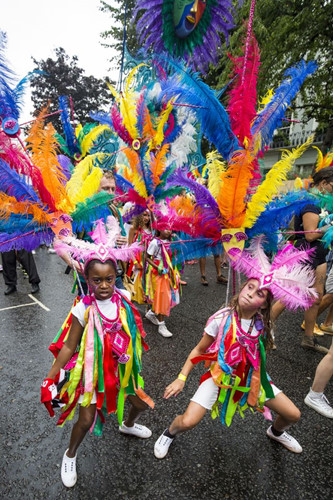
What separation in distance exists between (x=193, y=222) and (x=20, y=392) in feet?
6.89

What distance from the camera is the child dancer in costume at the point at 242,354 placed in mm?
1714

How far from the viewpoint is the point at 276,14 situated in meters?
7.77

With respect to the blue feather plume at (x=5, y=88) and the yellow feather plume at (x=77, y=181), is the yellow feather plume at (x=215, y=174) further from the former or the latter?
the blue feather plume at (x=5, y=88)

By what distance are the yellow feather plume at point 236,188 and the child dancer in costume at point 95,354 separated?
23.3 inches

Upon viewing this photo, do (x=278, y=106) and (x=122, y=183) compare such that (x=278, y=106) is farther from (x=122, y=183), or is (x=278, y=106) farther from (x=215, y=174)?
(x=122, y=183)

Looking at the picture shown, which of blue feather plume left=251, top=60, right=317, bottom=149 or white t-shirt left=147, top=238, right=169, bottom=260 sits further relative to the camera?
white t-shirt left=147, top=238, right=169, bottom=260

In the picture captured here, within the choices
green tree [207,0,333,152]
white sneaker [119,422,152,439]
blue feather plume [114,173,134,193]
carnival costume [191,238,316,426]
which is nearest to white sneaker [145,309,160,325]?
blue feather plume [114,173,134,193]

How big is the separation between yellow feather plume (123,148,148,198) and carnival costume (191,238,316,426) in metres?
1.35

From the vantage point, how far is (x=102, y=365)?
168cm

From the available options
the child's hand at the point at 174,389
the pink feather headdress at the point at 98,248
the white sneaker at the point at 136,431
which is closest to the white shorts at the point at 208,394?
the child's hand at the point at 174,389

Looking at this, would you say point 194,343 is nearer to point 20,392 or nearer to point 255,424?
point 255,424

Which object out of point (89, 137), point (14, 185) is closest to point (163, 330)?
point (14, 185)

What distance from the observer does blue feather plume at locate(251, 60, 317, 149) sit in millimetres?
1658

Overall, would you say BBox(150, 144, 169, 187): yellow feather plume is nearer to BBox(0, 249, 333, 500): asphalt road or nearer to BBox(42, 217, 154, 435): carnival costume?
Answer: BBox(42, 217, 154, 435): carnival costume
